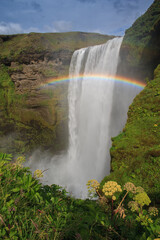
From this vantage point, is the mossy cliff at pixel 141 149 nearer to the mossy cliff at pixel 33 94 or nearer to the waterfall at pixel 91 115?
the waterfall at pixel 91 115

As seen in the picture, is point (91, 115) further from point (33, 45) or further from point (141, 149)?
point (33, 45)

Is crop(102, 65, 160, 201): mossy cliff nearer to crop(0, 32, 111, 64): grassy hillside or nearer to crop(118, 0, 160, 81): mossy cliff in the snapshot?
crop(118, 0, 160, 81): mossy cliff

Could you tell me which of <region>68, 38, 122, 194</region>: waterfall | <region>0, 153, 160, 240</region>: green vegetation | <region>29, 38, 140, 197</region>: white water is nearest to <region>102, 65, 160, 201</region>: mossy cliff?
<region>0, 153, 160, 240</region>: green vegetation

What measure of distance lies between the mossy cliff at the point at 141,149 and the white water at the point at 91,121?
15.3 ft

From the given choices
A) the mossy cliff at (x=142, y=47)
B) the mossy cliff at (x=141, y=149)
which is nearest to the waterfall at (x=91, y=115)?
the mossy cliff at (x=142, y=47)

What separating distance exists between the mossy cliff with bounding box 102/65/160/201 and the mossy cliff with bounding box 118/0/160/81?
4.03 metres

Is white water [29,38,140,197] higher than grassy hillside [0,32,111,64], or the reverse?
grassy hillside [0,32,111,64]

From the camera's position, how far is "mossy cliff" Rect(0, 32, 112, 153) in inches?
706

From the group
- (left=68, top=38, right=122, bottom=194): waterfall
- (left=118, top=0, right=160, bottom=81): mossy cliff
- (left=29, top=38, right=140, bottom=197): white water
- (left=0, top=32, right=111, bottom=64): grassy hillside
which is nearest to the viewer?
(left=118, top=0, right=160, bottom=81): mossy cliff

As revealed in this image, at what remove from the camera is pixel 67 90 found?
59.6 ft

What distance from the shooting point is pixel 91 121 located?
12.7 m

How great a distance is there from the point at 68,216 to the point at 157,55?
883 cm

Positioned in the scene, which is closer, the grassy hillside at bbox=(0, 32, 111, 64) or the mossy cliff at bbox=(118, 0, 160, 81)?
the mossy cliff at bbox=(118, 0, 160, 81)

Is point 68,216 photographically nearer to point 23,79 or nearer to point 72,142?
point 72,142
